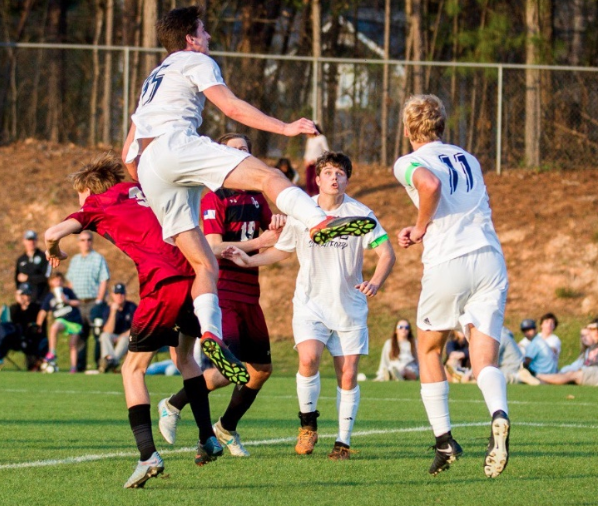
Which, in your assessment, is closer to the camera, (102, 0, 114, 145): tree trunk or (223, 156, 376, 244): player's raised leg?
(223, 156, 376, 244): player's raised leg

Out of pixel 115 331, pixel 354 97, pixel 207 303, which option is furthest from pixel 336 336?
pixel 354 97

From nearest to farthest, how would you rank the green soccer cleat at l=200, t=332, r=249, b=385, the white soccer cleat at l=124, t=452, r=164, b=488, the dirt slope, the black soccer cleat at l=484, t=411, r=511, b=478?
the black soccer cleat at l=484, t=411, r=511, b=478, the green soccer cleat at l=200, t=332, r=249, b=385, the white soccer cleat at l=124, t=452, r=164, b=488, the dirt slope

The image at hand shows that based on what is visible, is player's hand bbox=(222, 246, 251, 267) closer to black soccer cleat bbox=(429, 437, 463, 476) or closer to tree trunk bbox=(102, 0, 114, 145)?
black soccer cleat bbox=(429, 437, 463, 476)

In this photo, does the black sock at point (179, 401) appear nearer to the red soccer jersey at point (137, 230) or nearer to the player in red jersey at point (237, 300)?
the player in red jersey at point (237, 300)

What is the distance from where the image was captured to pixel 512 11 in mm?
28875

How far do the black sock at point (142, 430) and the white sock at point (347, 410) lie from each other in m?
1.74

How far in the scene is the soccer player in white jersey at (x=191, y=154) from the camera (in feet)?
20.1

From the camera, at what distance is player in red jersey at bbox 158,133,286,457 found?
25.5 ft


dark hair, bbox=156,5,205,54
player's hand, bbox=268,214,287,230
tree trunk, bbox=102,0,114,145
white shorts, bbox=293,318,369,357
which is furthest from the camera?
tree trunk, bbox=102,0,114,145

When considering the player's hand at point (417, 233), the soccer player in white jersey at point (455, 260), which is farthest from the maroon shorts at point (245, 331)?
the player's hand at point (417, 233)

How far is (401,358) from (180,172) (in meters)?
11.3

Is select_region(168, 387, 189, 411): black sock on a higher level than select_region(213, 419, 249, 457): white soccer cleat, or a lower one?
higher

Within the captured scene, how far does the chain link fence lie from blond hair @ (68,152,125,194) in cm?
1717

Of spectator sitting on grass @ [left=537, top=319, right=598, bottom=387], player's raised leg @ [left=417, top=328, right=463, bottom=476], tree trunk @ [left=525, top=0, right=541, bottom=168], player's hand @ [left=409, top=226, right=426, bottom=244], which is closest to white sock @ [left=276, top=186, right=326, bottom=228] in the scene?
player's hand @ [left=409, top=226, right=426, bottom=244]
